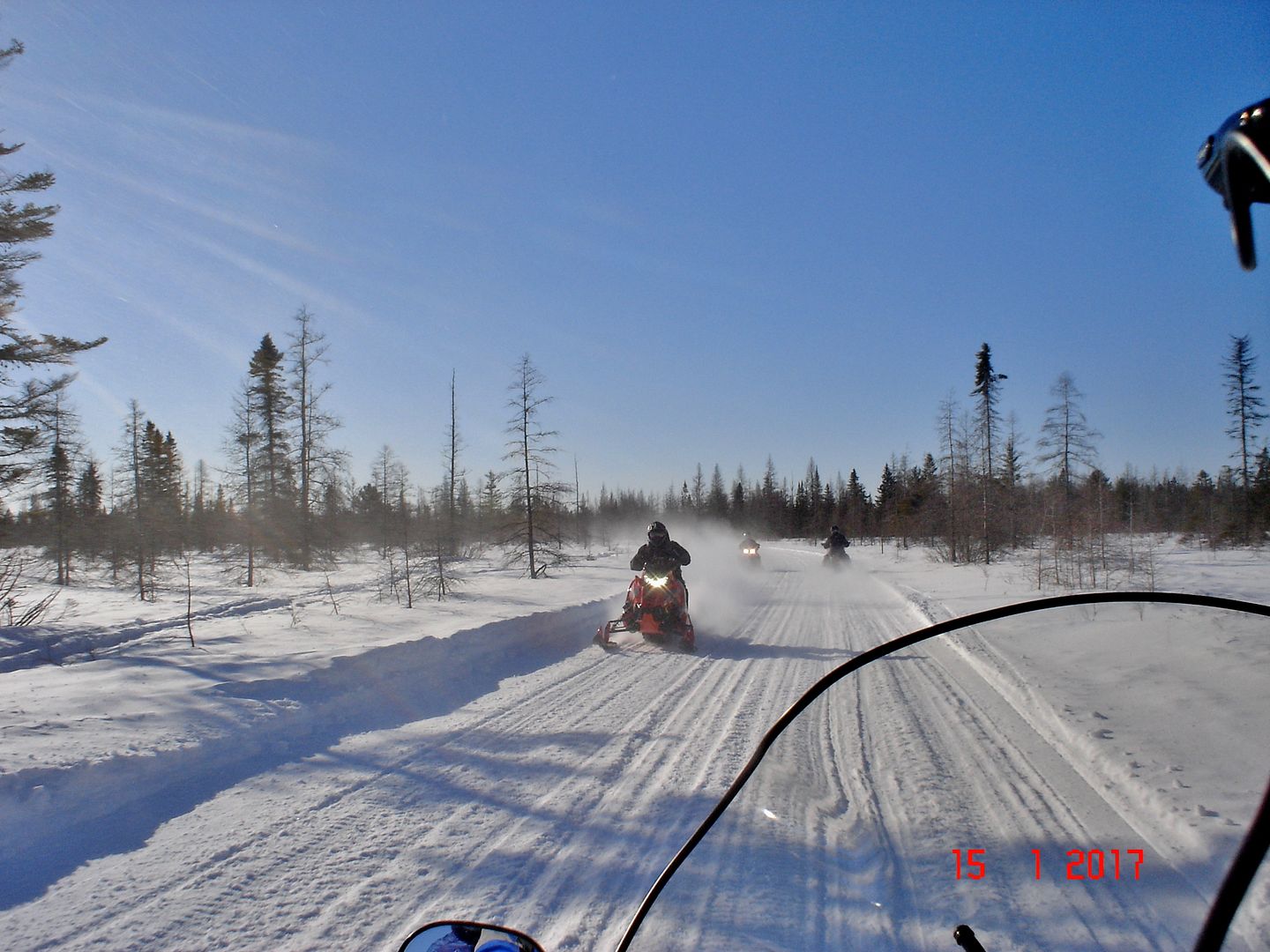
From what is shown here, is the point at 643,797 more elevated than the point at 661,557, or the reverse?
the point at 661,557

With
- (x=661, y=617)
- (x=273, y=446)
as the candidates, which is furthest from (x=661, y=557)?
(x=273, y=446)

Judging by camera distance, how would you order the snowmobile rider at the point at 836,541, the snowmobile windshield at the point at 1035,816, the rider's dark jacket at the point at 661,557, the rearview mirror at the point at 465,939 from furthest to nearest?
the snowmobile rider at the point at 836,541 → the rider's dark jacket at the point at 661,557 → the snowmobile windshield at the point at 1035,816 → the rearview mirror at the point at 465,939

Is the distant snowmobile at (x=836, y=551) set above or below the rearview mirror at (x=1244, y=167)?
below

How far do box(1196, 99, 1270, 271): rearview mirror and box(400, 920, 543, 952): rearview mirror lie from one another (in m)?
1.63

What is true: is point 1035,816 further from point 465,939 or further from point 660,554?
point 660,554

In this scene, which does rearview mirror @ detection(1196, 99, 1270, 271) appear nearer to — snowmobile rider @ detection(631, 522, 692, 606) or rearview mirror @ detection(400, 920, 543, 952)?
rearview mirror @ detection(400, 920, 543, 952)

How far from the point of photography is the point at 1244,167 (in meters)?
0.80

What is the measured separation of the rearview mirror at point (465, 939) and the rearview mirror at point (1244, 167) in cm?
163

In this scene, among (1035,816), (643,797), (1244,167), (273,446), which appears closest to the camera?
(1244,167)

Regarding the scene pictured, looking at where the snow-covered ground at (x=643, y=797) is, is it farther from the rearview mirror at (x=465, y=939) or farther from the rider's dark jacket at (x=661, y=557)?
the rider's dark jacket at (x=661, y=557)

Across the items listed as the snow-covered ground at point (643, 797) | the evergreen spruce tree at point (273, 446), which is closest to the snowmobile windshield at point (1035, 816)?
the snow-covered ground at point (643, 797)

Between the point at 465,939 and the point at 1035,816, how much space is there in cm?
383

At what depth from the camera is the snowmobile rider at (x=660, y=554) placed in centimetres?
1190

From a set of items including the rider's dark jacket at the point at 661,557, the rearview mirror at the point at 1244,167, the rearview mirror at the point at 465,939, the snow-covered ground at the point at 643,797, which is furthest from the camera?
the rider's dark jacket at the point at 661,557
